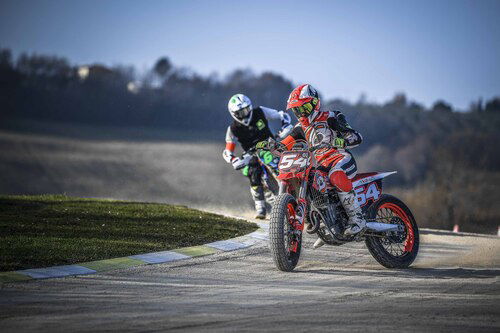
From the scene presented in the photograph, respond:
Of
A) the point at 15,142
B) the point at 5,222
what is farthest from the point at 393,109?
the point at 5,222

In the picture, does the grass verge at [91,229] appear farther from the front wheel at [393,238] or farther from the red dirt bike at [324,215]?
the front wheel at [393,238]

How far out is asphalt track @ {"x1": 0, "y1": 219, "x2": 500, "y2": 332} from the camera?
7.11m

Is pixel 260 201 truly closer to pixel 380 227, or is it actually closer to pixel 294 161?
pixel 380 227

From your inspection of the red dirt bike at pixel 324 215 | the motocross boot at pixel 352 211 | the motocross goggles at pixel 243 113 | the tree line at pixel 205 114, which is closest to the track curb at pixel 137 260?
the red dirt bike at pixel 324 215

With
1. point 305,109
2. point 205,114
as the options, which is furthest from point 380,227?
point 205,114

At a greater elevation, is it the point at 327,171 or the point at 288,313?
the point at 327,171

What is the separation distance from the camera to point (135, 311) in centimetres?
755

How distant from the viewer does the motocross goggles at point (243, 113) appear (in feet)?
54.5

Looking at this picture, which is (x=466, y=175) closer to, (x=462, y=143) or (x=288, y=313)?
(x=462, y=143)

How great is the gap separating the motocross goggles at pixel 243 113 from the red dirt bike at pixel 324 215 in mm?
5646

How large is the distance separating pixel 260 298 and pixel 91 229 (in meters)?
5.84

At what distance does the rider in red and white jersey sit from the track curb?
81.5 inches

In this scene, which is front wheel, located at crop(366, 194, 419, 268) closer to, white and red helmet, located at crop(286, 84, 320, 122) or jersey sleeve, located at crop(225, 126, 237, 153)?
white and red helmet, located at crop(286, 84, 320, 122)

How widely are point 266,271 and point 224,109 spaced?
144 feet
